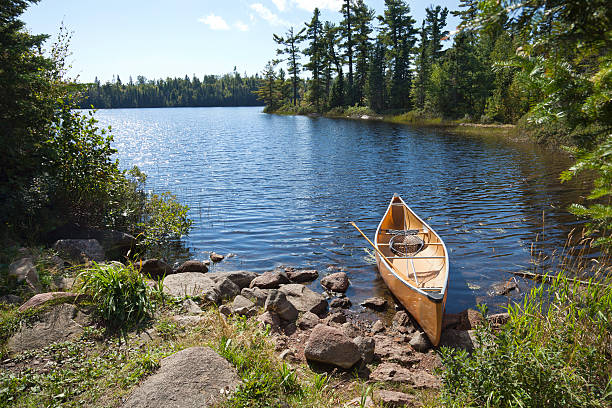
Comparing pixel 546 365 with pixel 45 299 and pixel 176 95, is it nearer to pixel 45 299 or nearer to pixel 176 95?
pixel 45 299

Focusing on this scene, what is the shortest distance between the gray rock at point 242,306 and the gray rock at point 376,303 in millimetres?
2605

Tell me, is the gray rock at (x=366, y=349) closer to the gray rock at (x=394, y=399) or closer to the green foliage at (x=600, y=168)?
the gray rock at (x=394, y=399)

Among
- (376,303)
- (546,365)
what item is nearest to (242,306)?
(376,303)

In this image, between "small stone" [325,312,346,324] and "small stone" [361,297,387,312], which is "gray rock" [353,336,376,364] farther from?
"small stone" [361,297,387,312]

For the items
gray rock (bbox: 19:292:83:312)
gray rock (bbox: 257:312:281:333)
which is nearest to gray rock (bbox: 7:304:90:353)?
gray rock (bbox: 19:292:83:312)

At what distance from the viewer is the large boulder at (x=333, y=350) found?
553cm

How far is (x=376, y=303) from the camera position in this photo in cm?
820

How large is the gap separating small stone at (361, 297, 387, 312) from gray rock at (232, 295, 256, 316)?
103 inches

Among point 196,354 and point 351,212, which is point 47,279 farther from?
point 351,212

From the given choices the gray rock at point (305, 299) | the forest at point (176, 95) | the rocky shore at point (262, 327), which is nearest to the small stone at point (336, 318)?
the rocky shore at point (262, 327)

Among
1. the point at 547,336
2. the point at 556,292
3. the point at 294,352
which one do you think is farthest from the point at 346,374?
the point at 556,292

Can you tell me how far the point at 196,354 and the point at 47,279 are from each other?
3.72 meters

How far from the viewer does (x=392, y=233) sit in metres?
10.8

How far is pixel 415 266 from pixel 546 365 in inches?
198
